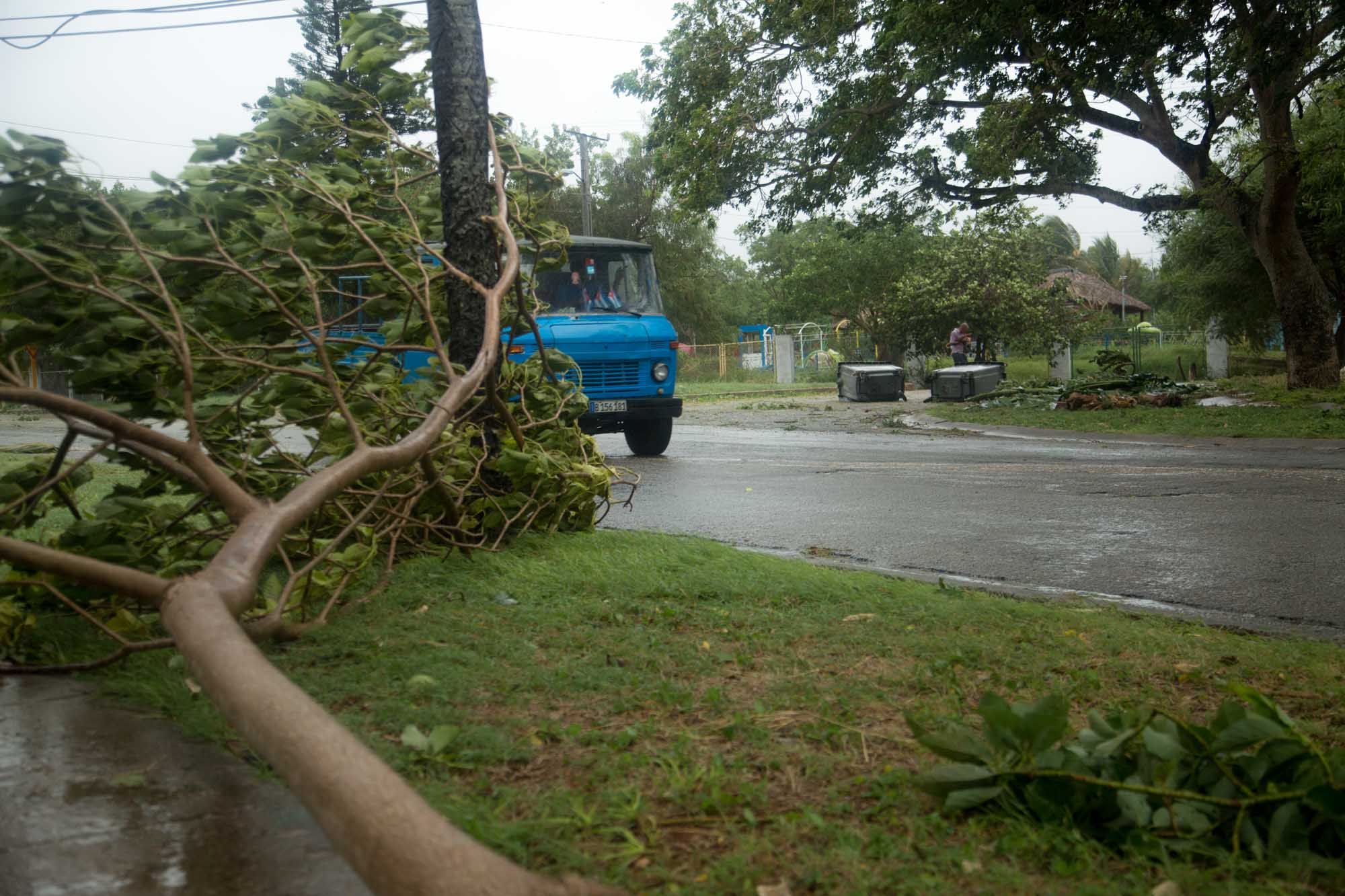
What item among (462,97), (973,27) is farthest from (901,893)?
(973,27)

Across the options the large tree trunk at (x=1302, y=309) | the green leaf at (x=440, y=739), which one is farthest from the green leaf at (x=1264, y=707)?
the large tree trunk at (x=1302, y=309)

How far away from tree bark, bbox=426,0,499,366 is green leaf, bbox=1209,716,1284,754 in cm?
382

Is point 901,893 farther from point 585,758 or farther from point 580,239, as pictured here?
point 580,239

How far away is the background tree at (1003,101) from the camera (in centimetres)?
1436

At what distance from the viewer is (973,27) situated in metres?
15.2

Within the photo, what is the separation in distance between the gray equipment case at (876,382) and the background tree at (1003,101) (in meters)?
4.51

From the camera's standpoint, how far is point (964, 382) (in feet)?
72.2

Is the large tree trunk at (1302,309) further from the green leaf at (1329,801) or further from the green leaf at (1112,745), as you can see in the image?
the green leaf at (1329,801)

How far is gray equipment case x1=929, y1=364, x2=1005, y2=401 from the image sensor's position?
22000 mm

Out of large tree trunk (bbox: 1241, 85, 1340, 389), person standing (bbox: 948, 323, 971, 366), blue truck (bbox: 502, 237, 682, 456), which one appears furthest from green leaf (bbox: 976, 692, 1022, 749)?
person standing (bbox: 948, 323, 971, 366)

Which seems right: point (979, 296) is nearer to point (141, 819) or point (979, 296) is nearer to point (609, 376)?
point (609, 376)

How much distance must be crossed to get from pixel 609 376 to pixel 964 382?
12.0m

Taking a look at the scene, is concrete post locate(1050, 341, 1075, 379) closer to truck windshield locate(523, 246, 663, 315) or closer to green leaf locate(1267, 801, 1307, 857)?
truck windshield locate(523, 246, 663, 315)

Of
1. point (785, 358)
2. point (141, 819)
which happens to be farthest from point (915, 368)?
point (141, 819)
